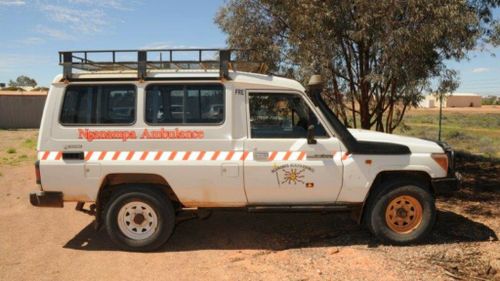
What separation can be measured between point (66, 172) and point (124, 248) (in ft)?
3.91

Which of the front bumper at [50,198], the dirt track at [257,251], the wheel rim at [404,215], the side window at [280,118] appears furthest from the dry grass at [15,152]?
the wheel rim at [404,215]

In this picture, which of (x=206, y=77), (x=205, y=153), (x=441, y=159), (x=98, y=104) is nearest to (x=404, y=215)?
(x=441, y=159)

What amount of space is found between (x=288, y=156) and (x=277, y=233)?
1444 millimetres

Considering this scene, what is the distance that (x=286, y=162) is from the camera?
5965 millimetres

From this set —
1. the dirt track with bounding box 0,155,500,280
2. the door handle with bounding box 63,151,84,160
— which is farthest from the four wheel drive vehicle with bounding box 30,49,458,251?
the dirt track with bounding box 0,155,500,280

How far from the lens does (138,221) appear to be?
619 cm

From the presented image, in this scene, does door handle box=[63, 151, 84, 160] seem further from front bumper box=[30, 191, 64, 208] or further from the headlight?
the headlight

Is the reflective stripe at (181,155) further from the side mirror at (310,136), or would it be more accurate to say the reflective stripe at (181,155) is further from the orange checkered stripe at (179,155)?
the side mirror at (310,136)

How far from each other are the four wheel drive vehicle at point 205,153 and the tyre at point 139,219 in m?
0.01

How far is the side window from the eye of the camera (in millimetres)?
6031

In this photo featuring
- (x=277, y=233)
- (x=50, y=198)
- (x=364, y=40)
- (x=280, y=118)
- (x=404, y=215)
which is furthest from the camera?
(x=364, y=40)

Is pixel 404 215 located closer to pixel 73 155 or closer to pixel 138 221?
pixel 138 221

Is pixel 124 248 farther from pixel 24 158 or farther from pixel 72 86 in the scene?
pixel 24 158

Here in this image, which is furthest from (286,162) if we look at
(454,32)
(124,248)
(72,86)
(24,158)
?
(24,158)
